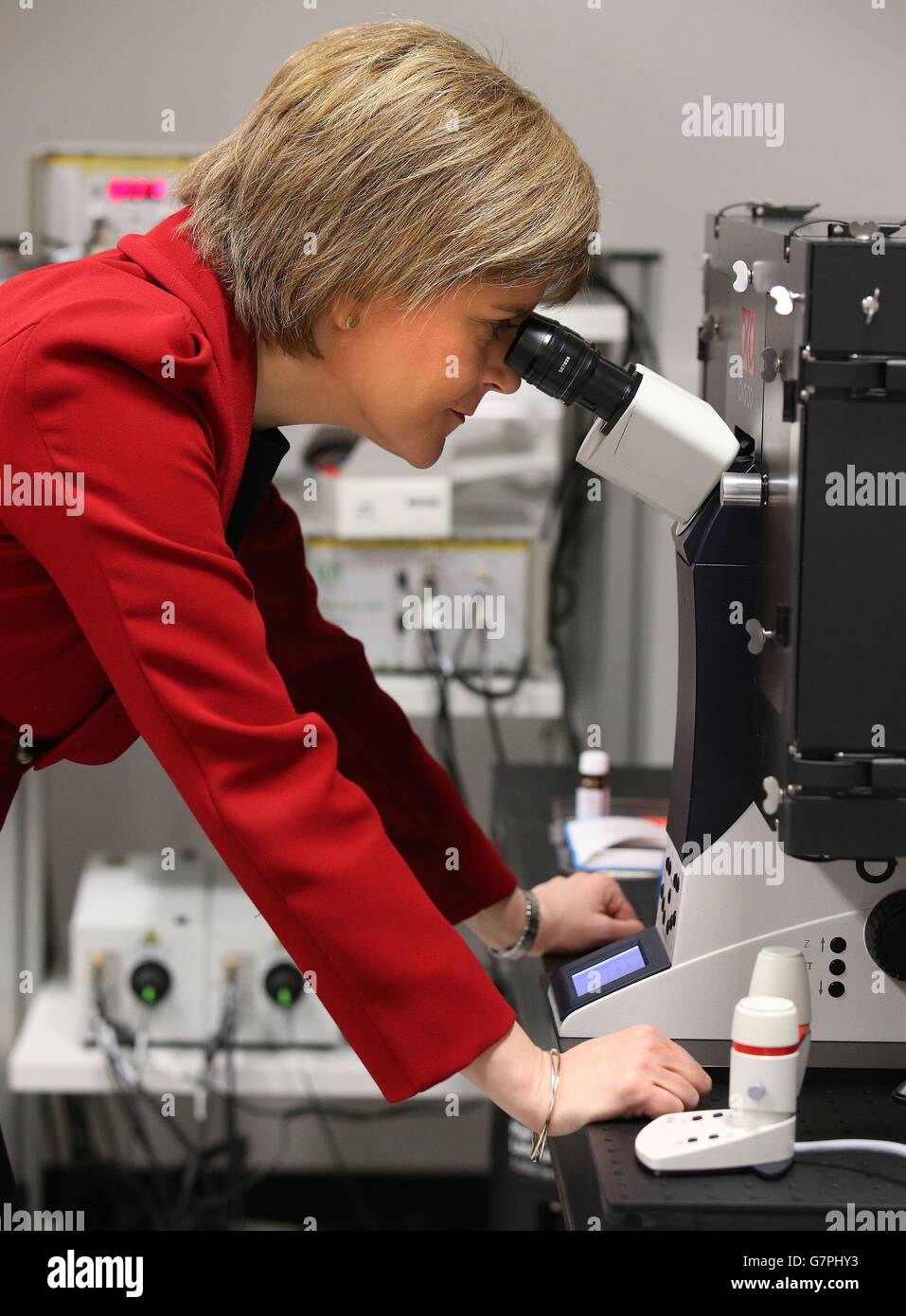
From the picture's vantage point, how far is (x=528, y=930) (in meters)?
1.21

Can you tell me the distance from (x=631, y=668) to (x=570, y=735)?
0.16 m

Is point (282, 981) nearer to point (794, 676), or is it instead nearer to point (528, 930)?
point (528, 930)

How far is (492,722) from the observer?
214 cm

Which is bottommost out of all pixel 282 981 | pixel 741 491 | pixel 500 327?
pixel 282 981

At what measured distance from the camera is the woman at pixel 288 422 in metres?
0.81

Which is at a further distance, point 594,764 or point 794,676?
point 594,764

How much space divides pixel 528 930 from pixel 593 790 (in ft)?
1.18

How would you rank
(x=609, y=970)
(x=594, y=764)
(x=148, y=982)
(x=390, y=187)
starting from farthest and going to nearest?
(x=148, y=982)
(x=594, y=764)
(x=609, y=970)
(x=390, y=187)
